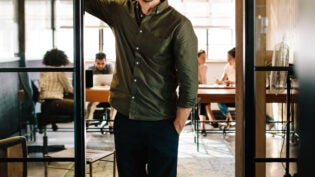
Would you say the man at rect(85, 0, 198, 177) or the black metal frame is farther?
the black metal frame

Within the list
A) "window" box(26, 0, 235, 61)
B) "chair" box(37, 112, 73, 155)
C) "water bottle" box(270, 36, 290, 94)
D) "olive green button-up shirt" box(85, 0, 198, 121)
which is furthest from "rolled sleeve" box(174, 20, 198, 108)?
"window" box(26, 0, 235, 61)

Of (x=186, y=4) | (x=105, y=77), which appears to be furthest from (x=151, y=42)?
(x=186, y=4)

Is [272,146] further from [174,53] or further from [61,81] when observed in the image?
[61,81]

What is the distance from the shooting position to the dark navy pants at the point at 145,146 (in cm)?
199

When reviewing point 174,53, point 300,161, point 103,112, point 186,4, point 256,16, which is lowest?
point 103,112

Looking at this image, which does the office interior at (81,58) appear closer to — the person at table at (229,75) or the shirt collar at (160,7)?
the shirt collar at (160,7)

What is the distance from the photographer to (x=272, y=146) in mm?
2287

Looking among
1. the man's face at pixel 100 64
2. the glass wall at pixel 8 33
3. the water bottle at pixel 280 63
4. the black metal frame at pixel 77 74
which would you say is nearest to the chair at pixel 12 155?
the black metal frame at pixel 77 74

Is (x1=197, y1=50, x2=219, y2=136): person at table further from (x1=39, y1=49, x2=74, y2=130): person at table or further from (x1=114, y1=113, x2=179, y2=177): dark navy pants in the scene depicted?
(x1=114, y1=113, x2=179, y2=177): dark navy pants

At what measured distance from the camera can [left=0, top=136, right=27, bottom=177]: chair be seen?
2.27m

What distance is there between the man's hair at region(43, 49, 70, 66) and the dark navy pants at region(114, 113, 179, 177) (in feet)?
1.49

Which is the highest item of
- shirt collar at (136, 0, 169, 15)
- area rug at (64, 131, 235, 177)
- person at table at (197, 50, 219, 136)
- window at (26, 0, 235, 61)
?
window at (26, 0, 235, 61)

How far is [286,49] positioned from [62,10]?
1.30m

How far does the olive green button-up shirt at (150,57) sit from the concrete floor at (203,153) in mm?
530
